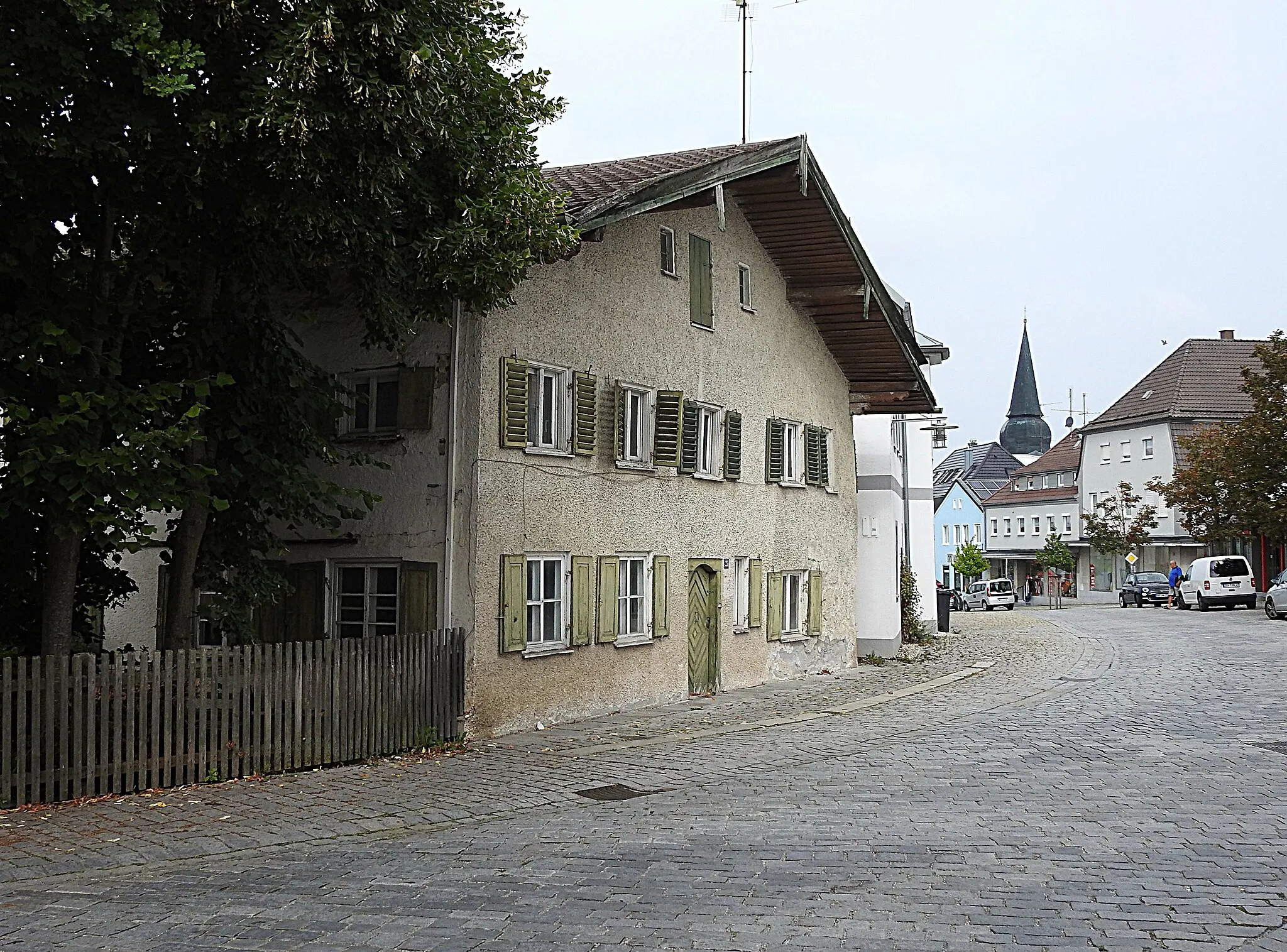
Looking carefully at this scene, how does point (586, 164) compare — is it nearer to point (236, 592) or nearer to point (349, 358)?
point (349, 358)

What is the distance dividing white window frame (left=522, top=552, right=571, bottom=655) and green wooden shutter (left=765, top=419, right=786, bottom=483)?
6360mm

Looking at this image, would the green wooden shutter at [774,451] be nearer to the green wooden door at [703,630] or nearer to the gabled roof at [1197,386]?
the green wooden door at [703,630]

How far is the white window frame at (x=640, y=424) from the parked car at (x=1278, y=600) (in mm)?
29443

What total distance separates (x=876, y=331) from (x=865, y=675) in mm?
6172

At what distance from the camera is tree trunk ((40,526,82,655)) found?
12.1m

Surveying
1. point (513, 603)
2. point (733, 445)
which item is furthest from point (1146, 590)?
point (513, 603)

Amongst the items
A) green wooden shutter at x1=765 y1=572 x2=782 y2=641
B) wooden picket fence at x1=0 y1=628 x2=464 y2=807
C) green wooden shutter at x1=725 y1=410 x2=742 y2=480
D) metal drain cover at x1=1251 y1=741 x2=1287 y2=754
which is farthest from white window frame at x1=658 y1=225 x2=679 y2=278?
metal drain cover at x1=1251 y1=741 x2=1287 y2=754

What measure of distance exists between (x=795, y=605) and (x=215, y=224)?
13819 millimetres

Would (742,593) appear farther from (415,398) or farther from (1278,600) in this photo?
(1278,600)

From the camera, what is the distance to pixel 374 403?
1622 centimetres

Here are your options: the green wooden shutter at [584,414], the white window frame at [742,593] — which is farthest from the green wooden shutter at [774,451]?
the green wooden shutter at [584,414]

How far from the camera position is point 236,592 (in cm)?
1366

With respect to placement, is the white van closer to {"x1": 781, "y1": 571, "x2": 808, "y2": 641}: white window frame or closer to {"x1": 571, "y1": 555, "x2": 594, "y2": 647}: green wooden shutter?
{"x1": 781, "y1": 571, "x2": 808, "y2": 641}: white window frame

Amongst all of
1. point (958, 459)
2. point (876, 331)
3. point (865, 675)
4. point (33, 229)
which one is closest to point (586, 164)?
A: point (876, 331)
